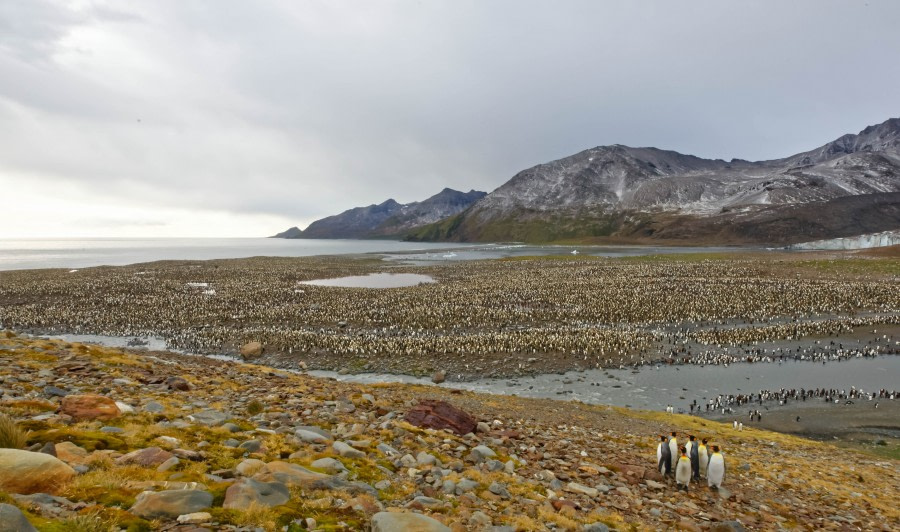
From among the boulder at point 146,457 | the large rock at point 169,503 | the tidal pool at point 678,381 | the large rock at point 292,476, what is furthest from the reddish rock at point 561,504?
the tidal pool at point 678,381

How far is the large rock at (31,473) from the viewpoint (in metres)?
4.91

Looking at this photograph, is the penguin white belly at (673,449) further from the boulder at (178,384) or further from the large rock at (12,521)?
the boulder at (178,384)

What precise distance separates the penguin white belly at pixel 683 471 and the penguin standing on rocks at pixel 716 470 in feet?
2.49

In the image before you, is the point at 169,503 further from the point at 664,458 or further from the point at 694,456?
the point at 694,456

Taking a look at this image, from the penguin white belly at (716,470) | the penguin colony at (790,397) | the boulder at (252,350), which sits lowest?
the penguin colony at (790,397)

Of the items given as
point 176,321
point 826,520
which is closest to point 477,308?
point 176,321

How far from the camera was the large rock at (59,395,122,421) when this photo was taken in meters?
8.63

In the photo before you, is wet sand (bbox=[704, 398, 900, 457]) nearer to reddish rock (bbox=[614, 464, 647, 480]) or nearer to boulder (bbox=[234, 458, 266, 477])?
reddish rock (bbox=[614, 464, 647, 480])

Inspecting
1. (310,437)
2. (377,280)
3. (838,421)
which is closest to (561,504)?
(310,437)

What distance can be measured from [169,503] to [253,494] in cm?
107

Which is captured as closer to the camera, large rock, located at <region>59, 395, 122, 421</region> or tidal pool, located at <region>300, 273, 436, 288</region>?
large rock, located at <region>59, 395, 122, 421</region>

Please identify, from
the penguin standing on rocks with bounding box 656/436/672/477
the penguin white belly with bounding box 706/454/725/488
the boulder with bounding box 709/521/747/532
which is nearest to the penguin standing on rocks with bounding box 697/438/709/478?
the penguin white belly with bounding box 706/454/725/488

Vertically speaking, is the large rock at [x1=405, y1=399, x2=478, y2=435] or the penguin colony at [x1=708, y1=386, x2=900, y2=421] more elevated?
the large rock at [x1=405, y1=399, x2=478, y2=435]

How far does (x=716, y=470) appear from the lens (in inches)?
442
